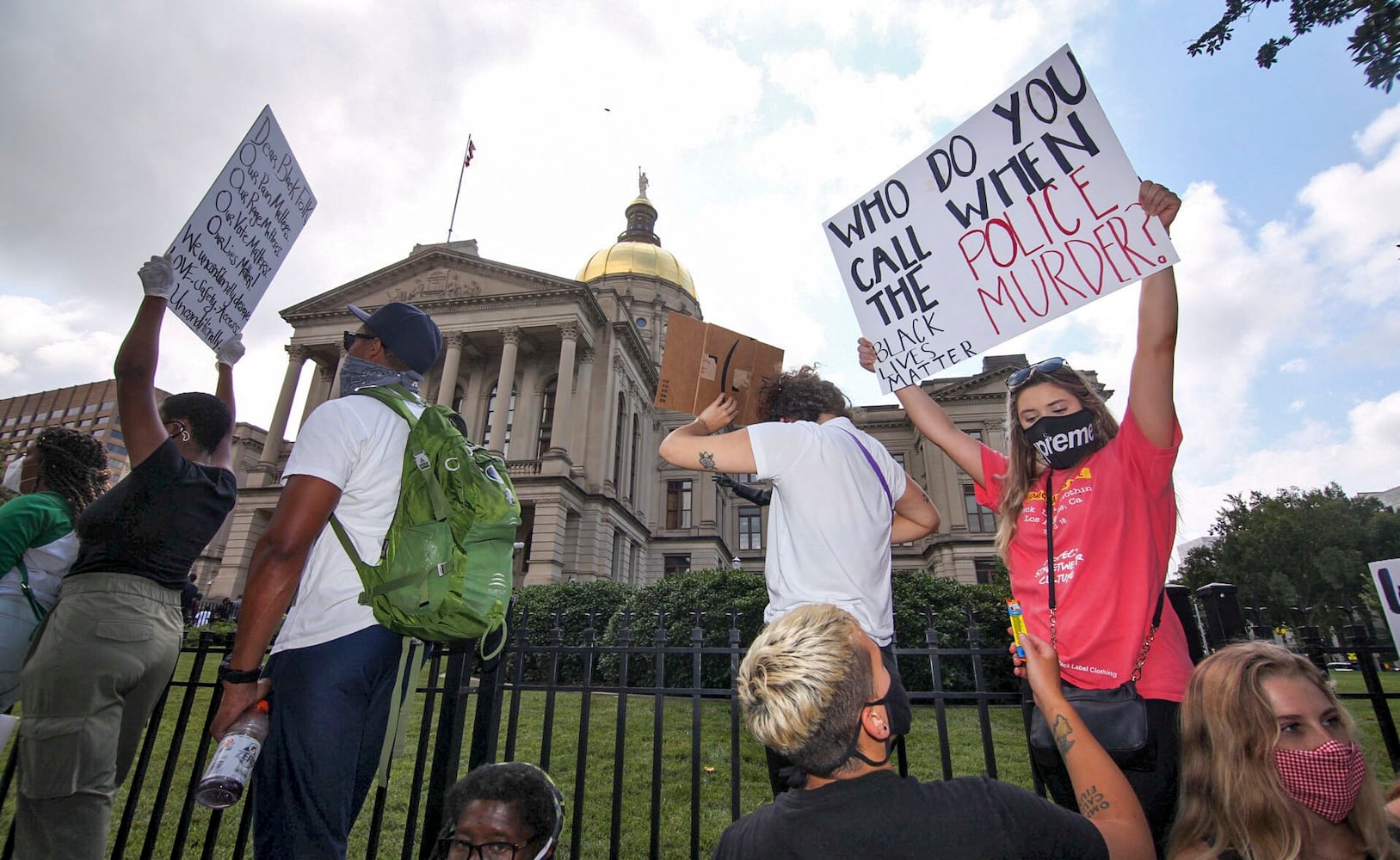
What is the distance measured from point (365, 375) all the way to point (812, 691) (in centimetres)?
215

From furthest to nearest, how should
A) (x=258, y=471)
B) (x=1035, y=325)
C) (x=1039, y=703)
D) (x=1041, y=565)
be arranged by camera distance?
(x=258, y=471), (x=1035, y=325), (x=1041, y=565), (x=1039, y=703)

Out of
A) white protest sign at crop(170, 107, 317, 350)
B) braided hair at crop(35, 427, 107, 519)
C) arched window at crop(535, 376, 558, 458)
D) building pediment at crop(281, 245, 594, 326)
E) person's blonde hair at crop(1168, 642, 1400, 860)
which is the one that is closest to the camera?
person's blonde hair at crop(1168, 642, 1400, 860)

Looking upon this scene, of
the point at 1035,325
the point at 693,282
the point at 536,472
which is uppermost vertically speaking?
the point at 693,282

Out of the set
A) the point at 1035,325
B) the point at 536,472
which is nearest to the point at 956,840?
the point at 1035,325

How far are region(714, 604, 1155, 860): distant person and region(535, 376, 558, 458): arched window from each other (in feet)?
106

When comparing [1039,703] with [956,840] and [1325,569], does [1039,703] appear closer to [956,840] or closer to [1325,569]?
[956,840]

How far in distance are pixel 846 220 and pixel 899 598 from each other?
914 centimetres

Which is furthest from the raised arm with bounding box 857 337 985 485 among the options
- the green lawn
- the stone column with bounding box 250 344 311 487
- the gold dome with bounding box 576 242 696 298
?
the gold dome with bounding box 576 242 696 298

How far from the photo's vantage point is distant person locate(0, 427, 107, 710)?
2.86 m

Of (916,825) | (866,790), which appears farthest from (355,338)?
(916,825)

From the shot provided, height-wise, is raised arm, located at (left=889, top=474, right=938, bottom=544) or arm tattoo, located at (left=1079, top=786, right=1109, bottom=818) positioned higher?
raised arm, located at (left=889, top=474, right=938, bottom=544)

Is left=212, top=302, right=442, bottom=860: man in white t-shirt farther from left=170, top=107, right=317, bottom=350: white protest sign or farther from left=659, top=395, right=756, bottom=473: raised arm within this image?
left=170, top=107, right=317, bottom=350: white protest sign

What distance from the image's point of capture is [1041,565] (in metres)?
2.30

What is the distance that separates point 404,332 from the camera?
2.63 meters
